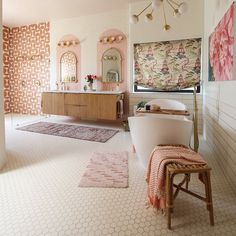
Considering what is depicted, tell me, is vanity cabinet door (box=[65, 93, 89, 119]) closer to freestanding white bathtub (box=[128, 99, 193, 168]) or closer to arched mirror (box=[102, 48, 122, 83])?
arched mirror (box=[102, 48, 122, 83])

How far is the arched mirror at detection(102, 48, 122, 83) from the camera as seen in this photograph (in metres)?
5.30

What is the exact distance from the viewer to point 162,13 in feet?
15.3

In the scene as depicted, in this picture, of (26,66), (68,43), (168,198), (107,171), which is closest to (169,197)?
(168,198)

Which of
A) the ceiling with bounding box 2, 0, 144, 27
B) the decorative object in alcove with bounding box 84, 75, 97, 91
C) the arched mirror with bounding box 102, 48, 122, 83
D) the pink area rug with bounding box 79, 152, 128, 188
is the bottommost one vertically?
the pink area rug with bounding box 79, 152, 128, 188

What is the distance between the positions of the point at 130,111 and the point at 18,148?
8.52 ft

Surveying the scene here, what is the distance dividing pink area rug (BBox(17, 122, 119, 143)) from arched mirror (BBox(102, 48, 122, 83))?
1343 millimetres

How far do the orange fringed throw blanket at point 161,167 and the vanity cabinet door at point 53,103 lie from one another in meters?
3.93

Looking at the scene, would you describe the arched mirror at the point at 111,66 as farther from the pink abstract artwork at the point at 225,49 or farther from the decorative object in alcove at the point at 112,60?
the pink abstract artwork at the point at 225,49

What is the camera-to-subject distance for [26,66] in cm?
660

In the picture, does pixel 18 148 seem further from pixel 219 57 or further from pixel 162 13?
pixel 162 13

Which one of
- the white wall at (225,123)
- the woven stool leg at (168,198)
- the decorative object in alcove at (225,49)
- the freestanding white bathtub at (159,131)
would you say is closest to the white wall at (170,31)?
the white wall at (225,123)

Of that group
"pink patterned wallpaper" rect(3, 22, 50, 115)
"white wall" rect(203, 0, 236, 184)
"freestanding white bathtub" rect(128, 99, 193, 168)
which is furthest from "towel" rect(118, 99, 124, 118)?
"pink patterned wallpaper" rect(3, 22, 50, 115)

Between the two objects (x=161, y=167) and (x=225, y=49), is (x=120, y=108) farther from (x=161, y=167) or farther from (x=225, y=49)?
(x=161, y=167)

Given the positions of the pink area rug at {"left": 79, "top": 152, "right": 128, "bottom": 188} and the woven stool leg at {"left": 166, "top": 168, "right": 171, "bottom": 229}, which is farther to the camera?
the pink area rug at {"left": 79, "top": 152, "right": 128, "bottom": 188}
